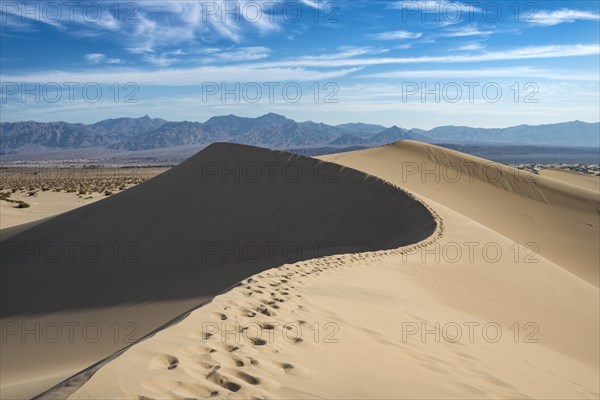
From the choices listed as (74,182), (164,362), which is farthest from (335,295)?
(74,182)

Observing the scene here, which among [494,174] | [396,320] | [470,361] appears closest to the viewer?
[470,361]

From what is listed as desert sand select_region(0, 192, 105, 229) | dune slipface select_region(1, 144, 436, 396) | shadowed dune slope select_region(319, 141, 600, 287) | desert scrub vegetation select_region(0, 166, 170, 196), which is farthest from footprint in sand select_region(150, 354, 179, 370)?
desert scrub vegetation select_region(0, 166, 170, 196)

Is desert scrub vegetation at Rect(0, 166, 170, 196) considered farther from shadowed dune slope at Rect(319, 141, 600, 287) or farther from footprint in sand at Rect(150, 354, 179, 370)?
footprint in sand at Rect(150, 354, 179, 370)

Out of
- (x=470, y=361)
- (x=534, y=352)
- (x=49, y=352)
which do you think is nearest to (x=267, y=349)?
(x=470, y=361)

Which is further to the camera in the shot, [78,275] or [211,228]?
[211,228]

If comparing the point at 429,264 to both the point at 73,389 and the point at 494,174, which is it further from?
the point at 494,174

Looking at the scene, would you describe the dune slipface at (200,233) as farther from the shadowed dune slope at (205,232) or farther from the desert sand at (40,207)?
the desert sand at (40,207)

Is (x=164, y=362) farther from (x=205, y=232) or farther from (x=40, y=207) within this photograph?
(x=40, y=207)
